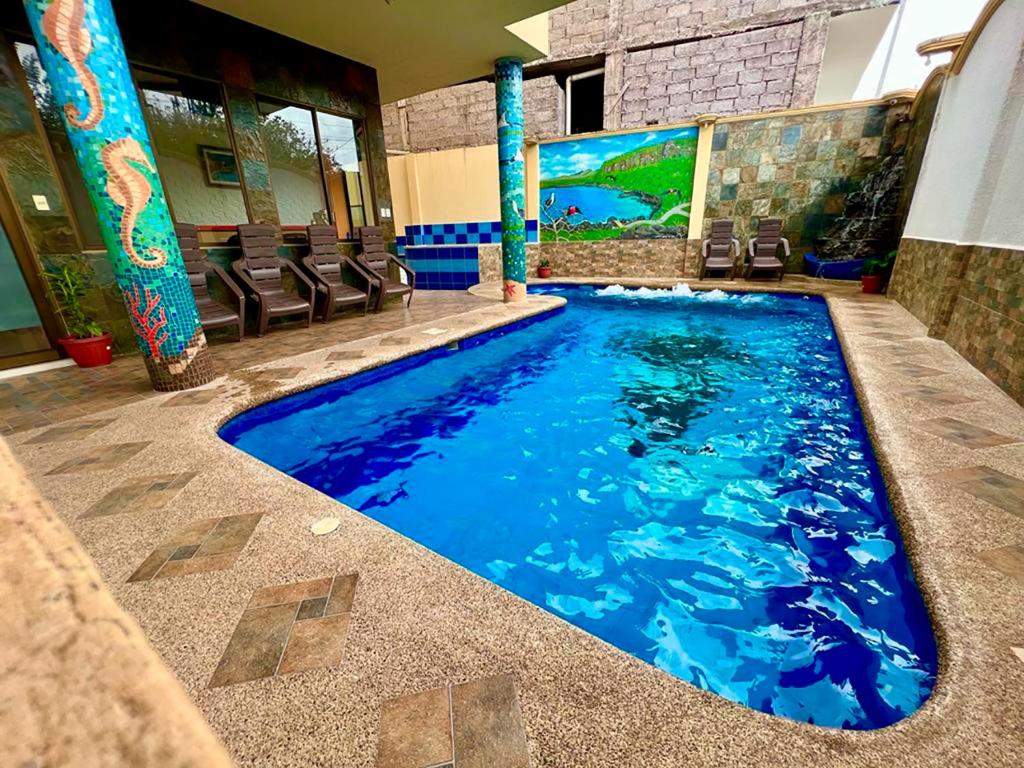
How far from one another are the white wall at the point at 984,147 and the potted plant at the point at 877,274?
1.61 meters

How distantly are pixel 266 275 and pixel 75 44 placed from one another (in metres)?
3.09

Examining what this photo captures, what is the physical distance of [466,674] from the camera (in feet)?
4.17

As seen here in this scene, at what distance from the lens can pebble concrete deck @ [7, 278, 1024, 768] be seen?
1.10 meters

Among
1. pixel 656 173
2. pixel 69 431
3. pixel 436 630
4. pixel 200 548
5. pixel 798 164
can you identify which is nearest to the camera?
pixel 436 630

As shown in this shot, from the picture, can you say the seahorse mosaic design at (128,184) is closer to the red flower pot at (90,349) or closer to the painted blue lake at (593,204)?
the red flower pot at (90,349)

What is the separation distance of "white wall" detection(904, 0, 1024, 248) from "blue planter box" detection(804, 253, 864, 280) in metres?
2.45

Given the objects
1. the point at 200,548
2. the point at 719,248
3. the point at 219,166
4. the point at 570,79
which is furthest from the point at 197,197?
the point at 570,79

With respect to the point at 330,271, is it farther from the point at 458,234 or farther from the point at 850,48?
the point at 850,48

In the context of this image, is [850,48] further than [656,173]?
Yes

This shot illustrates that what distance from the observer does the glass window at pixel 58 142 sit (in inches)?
165

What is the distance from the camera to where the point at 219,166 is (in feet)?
21.5

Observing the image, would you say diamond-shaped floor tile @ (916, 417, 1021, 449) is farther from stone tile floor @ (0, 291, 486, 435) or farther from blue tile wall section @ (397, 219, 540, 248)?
blue tile wall section @ (397, 219, 540, 248)

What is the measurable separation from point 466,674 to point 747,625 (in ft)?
3.93

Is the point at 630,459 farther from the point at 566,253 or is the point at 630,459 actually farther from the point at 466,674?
the point at 566,253
